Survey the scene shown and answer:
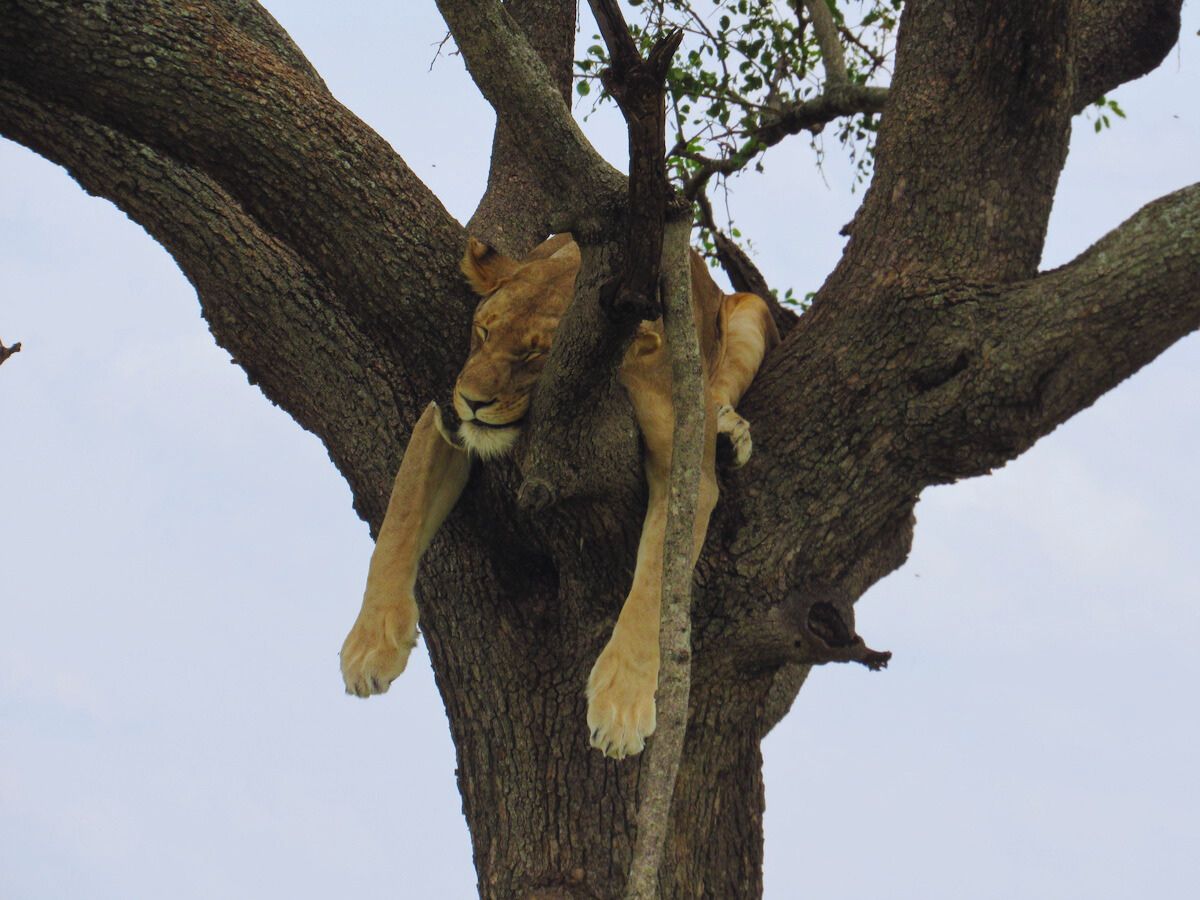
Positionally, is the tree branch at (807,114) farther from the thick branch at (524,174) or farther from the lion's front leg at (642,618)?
the lion's front leg at (642,618)

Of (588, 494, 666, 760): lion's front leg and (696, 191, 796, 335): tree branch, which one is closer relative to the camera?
(588, 494, 666, 760): lion's front leg

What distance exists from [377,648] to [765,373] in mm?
1305

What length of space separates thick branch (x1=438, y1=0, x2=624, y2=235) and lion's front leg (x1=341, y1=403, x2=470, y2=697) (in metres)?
0.92

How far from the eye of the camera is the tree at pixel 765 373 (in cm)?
364

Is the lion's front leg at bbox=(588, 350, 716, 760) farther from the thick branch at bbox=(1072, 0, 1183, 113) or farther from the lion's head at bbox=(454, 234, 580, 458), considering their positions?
the thick branch at bbox=(1072, 0, 1183, 113)

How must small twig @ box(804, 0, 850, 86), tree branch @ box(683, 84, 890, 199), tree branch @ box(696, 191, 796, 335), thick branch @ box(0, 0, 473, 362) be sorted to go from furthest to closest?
1. small twig @ box(804, 0, 850, 86)
2. tree branch @ box(683, 84, 890, 199)
3. tree branch @ box(696, 191, 796, 335)
4. thick branch @ box(0, 0, 473, 362)

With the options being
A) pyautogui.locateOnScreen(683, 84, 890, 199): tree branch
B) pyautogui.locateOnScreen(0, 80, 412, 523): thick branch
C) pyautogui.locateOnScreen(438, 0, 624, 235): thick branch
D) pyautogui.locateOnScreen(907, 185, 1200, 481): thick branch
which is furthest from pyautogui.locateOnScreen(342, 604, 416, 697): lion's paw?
pyautogui.locateOnScreen(683, 84, 890, 199): tree branch

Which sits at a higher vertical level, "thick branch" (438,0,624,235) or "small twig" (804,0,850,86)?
"small twig" (804,0,850,86)

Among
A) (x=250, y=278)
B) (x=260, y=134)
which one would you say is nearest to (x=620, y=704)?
(x=250, y=278)

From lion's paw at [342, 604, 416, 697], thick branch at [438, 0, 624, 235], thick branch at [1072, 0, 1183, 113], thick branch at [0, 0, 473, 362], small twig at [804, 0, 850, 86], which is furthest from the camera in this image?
small twig at [804, 0, 850, 86]

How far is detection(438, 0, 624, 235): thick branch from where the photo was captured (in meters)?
3.03

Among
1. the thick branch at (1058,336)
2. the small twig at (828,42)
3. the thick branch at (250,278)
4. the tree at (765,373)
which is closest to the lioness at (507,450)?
the tree at (765,373)

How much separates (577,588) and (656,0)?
10.9ft

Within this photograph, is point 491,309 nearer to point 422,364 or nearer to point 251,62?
point 422,364
